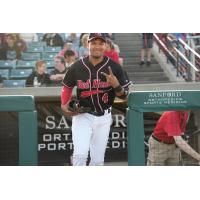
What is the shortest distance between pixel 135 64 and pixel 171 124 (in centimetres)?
278

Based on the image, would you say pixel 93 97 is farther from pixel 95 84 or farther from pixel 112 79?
pixel 112 79

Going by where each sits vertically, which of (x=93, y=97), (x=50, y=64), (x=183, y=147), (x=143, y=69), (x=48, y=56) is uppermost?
(x=48, y=56)

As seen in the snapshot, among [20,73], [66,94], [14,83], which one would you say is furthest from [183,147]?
[20,73]

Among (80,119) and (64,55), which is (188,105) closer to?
(80,119)

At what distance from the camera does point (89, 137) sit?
4.33m

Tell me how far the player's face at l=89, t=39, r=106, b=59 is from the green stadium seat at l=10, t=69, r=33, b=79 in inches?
108

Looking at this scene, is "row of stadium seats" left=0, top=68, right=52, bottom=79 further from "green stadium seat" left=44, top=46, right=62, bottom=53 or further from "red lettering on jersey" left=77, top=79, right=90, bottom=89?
"red lettering on jersey" left=77, top=79, right=90, bottom=89

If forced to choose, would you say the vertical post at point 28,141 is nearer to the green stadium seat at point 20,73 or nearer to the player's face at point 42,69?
the player's face at point 42,69

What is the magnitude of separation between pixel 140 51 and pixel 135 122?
342 centimetres

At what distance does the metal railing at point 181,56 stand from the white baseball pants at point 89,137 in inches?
114

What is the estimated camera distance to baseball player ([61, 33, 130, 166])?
14.3ft

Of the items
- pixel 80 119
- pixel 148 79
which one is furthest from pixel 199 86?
pixel 80 119

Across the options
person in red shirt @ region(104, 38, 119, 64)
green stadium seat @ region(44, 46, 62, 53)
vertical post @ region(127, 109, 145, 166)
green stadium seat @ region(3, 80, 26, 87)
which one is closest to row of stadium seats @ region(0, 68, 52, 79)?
green stadium seat @ region(3, 80, 26, 87)

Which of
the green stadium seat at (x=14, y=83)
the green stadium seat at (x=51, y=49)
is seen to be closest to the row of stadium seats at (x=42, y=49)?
the green stadium seat at (x=51, y=49)
